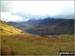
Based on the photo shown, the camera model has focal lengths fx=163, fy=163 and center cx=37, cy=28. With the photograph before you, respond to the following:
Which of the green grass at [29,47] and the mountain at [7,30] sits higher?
the mountain at [7,30]


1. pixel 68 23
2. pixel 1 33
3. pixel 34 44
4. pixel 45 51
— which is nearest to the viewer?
pixel 45 51

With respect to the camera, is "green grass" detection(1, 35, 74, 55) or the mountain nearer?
"green grass" detection(1, 35, 74, 55)

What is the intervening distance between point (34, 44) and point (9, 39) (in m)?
6.91

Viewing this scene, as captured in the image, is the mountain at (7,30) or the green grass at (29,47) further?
the mountain at (7,30)

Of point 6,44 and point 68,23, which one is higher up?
point 6,44

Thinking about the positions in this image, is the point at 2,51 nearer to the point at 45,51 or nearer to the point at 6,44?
the point at 6,44

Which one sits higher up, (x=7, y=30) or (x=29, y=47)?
(x=7, y=30)

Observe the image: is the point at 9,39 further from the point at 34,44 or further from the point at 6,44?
the point at 34,44

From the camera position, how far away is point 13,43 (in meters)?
41.9

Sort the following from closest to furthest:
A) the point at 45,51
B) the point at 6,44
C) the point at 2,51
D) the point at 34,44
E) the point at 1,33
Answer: the point at 2,51 < the point at 45,51 < the point at 6,44 < the point at 34,44 < the point at 1,33

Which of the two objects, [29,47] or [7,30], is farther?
[7,30]

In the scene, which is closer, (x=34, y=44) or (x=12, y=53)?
(x=12, y=53)

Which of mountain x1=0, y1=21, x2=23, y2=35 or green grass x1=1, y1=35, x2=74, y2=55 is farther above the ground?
mountain x1=0, y1=21, x2=23, y2=35

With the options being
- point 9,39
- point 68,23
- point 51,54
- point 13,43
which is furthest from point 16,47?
point 68,23
